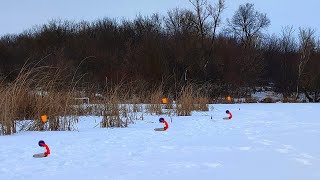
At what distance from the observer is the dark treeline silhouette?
23094 millimetres

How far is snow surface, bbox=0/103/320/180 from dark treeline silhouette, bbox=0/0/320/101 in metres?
12.3

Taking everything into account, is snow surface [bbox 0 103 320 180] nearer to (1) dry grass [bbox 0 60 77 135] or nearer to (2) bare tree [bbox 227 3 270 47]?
(1) dry grass [bbox 0 60 77 135]

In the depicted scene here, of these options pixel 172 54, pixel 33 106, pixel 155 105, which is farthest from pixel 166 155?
pixel 172 54

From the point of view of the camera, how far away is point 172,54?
24.2 meters

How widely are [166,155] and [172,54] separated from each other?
20.0m

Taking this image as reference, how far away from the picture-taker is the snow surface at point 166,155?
3.50 m

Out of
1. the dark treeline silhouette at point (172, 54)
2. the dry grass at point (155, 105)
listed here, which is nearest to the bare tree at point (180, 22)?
the dark treeline silhouette at point (172, 54)

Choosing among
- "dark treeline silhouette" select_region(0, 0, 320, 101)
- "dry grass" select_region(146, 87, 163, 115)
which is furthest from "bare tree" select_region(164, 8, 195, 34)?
"dry grass" select_region(146, 87, 163, 115)

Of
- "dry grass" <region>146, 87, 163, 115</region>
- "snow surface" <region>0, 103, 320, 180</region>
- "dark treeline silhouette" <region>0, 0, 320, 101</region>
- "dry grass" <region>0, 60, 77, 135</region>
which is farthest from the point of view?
"dark treeline silhouette" <region>0, 0, 320, 101</region>

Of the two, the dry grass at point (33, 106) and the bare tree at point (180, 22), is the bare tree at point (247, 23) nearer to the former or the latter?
the bare tree at point (180, 22)

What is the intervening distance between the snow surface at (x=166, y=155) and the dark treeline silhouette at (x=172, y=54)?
40.5 feet

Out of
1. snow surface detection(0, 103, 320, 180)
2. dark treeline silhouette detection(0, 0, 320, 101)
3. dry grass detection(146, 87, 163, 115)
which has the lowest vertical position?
snow surface detection(0, 103, 320, 180)

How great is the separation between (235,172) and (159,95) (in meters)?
7.10

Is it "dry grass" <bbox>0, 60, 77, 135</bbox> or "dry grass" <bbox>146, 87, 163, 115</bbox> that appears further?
"dry grass" <bbox>146, 87, 163, 115</bbox>
